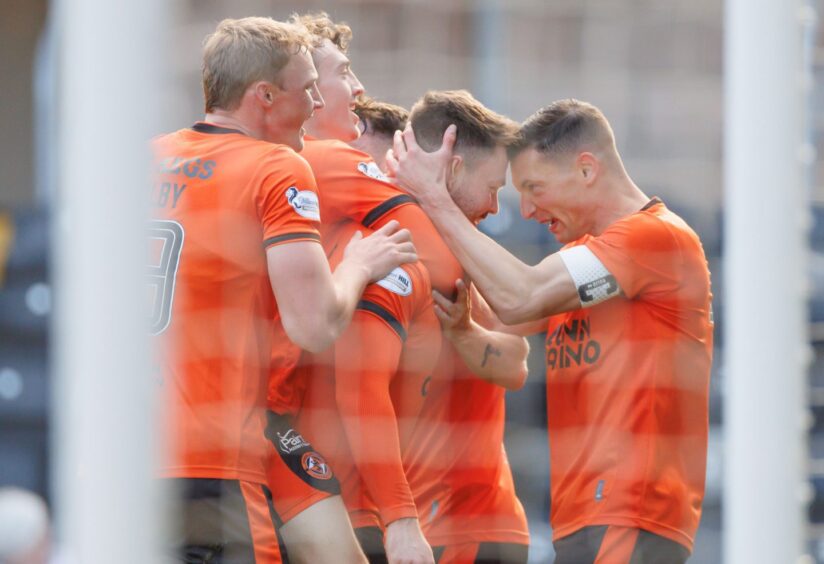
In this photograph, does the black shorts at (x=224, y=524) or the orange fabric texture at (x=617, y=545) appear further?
the orange fabric texture at (x=617, y=545)

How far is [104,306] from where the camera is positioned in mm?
1051

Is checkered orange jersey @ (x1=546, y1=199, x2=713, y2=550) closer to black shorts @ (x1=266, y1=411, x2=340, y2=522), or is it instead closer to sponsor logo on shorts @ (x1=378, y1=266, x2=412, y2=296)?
sponsor logo on shorts @ (x1=378, y1=266, x2=412, y2=296)

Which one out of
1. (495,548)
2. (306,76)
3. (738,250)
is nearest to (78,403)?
(738,250)

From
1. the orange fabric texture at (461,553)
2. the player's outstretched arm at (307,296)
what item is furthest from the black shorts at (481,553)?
the player's outstretched arm at (307,296)

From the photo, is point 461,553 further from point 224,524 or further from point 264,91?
point 264,91

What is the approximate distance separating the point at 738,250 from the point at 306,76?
834mm

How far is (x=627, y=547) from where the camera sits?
7.00 feet

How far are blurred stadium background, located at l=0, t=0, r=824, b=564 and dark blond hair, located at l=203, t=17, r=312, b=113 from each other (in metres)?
0.59

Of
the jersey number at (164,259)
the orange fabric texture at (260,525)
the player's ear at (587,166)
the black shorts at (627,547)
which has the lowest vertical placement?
the black shorts at (627,547)

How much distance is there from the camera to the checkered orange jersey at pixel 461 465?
2295mm

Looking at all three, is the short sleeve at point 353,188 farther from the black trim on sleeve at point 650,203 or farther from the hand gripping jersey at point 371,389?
the black trim on sleeve at point 650,203

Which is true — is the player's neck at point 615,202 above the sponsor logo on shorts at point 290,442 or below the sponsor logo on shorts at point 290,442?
above

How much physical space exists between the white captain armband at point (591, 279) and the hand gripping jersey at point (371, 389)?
0.26m

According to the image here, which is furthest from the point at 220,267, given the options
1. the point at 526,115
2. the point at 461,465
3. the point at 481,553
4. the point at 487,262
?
the point at 526,115
